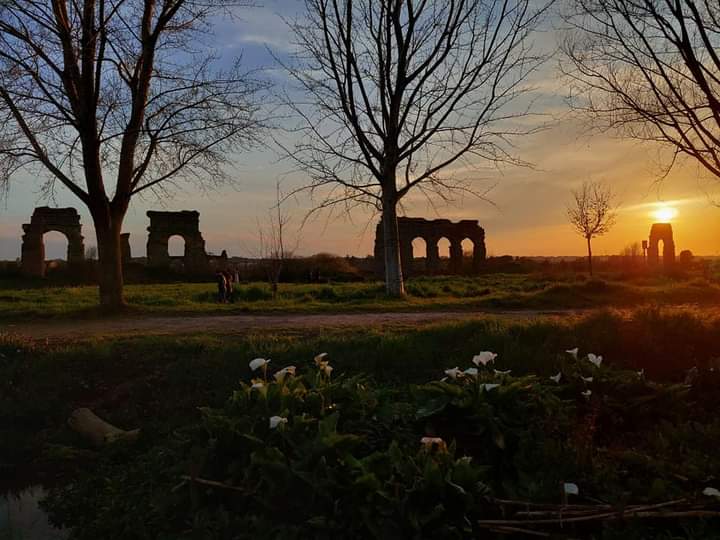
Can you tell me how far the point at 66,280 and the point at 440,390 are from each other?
31.5m

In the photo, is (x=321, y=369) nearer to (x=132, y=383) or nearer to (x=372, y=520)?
(x=372, y=520)

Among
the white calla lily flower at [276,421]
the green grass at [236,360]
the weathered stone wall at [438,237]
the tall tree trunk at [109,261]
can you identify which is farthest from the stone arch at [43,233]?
the white calla lily flower at [276,421]

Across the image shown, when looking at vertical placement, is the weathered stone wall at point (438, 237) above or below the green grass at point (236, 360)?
above

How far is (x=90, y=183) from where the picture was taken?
15.0 meters

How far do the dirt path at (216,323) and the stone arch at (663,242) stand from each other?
30.7 m

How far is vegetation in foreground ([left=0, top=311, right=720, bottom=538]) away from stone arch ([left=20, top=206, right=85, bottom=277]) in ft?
97.0

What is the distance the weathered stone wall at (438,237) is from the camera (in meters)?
43.1

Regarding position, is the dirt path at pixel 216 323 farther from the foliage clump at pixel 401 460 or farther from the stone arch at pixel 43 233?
the stone arch at pixel 43 233

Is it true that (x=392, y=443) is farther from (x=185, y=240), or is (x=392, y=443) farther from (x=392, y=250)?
(x=185, y=240)

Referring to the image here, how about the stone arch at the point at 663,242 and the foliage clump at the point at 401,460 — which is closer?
the foliage clump at the point at 401,460

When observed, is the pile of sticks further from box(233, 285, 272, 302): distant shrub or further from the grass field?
box(233, 285, 272, 302): distant shrub

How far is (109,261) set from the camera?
49.5 ft

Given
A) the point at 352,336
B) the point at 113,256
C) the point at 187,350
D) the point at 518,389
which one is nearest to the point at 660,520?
the point at 518,389

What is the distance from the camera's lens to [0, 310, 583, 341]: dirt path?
1045 cm
